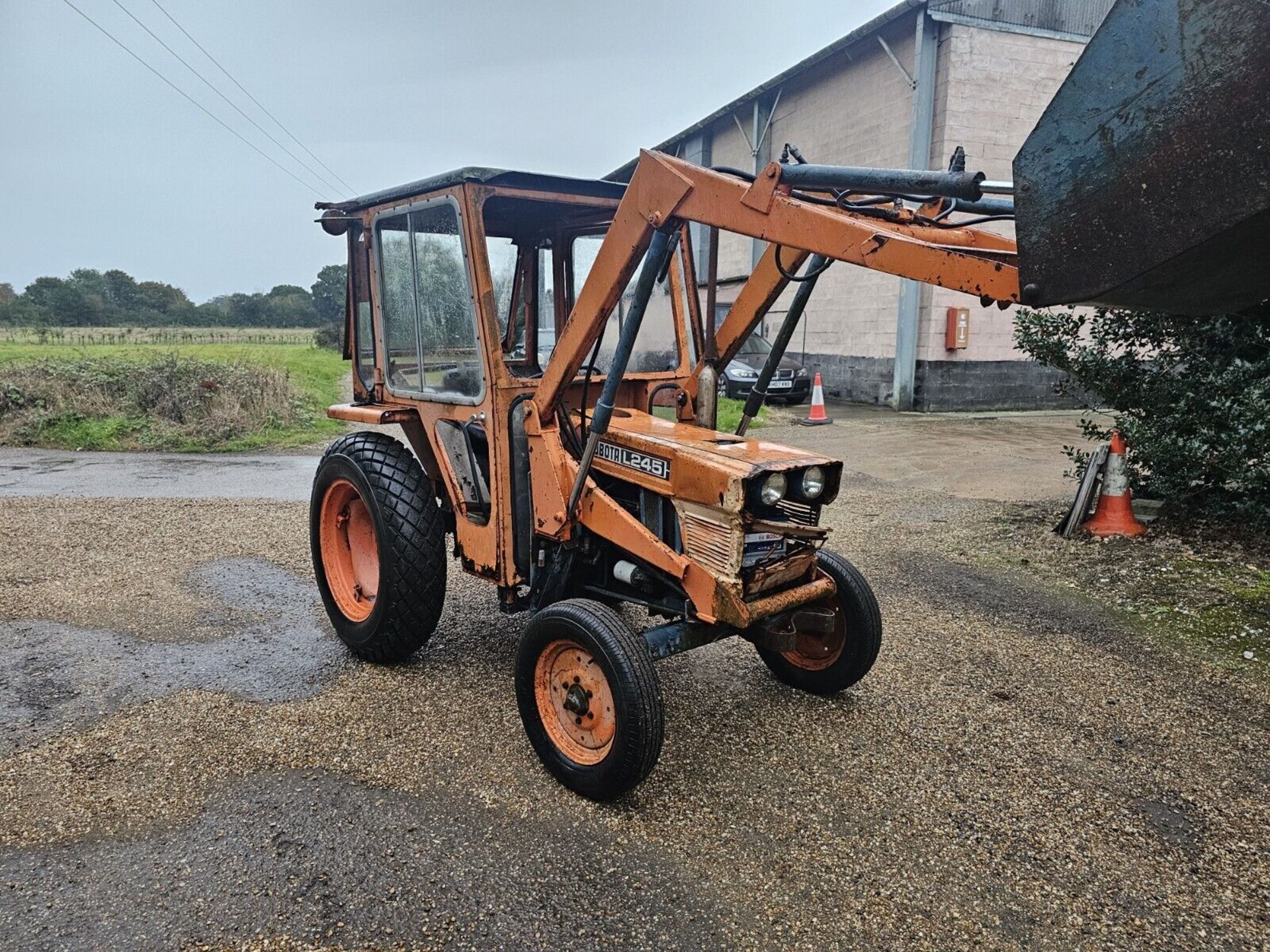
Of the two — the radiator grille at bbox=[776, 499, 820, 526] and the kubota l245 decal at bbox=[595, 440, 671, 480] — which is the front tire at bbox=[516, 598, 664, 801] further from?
the radiator grille at bbox=[776, 499, 820, 526]

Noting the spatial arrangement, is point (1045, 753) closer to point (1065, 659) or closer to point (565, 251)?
point (1065, 659)

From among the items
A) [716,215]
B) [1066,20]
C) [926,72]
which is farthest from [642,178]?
[1066,20]

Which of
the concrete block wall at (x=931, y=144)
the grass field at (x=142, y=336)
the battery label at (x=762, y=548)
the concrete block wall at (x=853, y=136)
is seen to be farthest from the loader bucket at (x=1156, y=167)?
the grass field at (x=142, y=336)

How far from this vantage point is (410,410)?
13.6 feet

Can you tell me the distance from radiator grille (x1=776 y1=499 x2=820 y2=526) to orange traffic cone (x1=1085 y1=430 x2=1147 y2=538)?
3920mm

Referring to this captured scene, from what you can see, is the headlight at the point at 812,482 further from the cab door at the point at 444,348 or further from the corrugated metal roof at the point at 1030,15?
the corrugated metal roof at the point at 1030,15

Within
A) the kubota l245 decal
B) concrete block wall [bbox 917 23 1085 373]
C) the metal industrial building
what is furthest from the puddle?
concrete block wall [bbox 917 23 1085 373]

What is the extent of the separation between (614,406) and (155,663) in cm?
267

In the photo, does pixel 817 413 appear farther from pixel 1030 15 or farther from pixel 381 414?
pixel 381 414

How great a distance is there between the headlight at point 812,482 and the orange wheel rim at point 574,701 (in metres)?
1.01

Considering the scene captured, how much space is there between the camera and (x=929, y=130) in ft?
43.8

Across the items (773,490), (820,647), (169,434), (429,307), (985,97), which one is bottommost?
(820,647)

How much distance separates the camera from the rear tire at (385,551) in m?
3.80

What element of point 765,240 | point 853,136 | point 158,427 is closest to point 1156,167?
point 765,240
